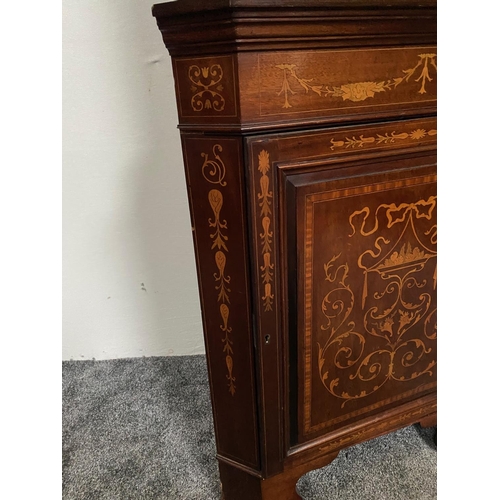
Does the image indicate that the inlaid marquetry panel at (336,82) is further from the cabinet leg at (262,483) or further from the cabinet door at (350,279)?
the cabinet leg at (262,483)

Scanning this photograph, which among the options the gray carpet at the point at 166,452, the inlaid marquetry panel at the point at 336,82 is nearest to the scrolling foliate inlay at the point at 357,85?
the inlaid marquetry panel at the point at 336,82

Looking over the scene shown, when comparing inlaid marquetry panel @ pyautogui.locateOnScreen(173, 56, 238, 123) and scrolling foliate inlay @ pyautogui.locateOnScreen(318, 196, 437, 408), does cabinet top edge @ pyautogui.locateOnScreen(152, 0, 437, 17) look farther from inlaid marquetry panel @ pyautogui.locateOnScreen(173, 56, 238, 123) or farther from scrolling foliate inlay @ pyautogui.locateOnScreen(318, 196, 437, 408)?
scrolling foliate inlay @ pyautogui.locateOnScreen(318, 196, 437, 408)

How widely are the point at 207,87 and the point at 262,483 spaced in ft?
2.45

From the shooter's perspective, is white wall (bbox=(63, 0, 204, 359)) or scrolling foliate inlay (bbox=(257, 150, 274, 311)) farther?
white wall (bbox=(63, 0, 204, 359))

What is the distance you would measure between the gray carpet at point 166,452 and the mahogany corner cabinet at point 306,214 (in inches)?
6.0

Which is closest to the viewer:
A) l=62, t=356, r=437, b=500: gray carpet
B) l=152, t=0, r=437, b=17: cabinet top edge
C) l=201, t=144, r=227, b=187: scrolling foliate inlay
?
l=152, t=0, r=437, b=17: cabinet top edge

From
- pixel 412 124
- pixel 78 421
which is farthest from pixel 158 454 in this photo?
pixel 412 124

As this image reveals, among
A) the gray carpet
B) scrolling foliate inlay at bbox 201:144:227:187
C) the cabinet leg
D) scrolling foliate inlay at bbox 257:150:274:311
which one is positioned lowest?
the gray carpet

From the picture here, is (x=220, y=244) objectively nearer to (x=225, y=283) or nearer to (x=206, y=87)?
(x=225, y=283)

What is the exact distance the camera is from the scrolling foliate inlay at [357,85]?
754mm

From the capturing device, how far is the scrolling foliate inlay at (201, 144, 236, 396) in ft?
2.64

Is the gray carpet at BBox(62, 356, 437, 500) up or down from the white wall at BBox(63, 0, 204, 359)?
down

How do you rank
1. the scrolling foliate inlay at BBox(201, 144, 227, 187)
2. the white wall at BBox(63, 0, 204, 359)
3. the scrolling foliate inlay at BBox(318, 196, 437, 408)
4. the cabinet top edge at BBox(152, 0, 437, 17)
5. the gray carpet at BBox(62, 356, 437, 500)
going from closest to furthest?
the cabinet top edge at BBox(152, 0, 437, 17), the scrolling foliate inlay at BBox(201, 144, 227, 187), the scrolling foliate inlay at BBox(318, 196, 437, 408), the gray carpet at BBox(62, 356, 437, 500), the white wall at BBox(63, 0, 204, 359)

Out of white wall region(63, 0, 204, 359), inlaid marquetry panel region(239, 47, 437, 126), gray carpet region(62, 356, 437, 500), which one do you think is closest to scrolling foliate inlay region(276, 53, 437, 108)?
inlaid marquetry panel region(239, 47, 437, 126)
